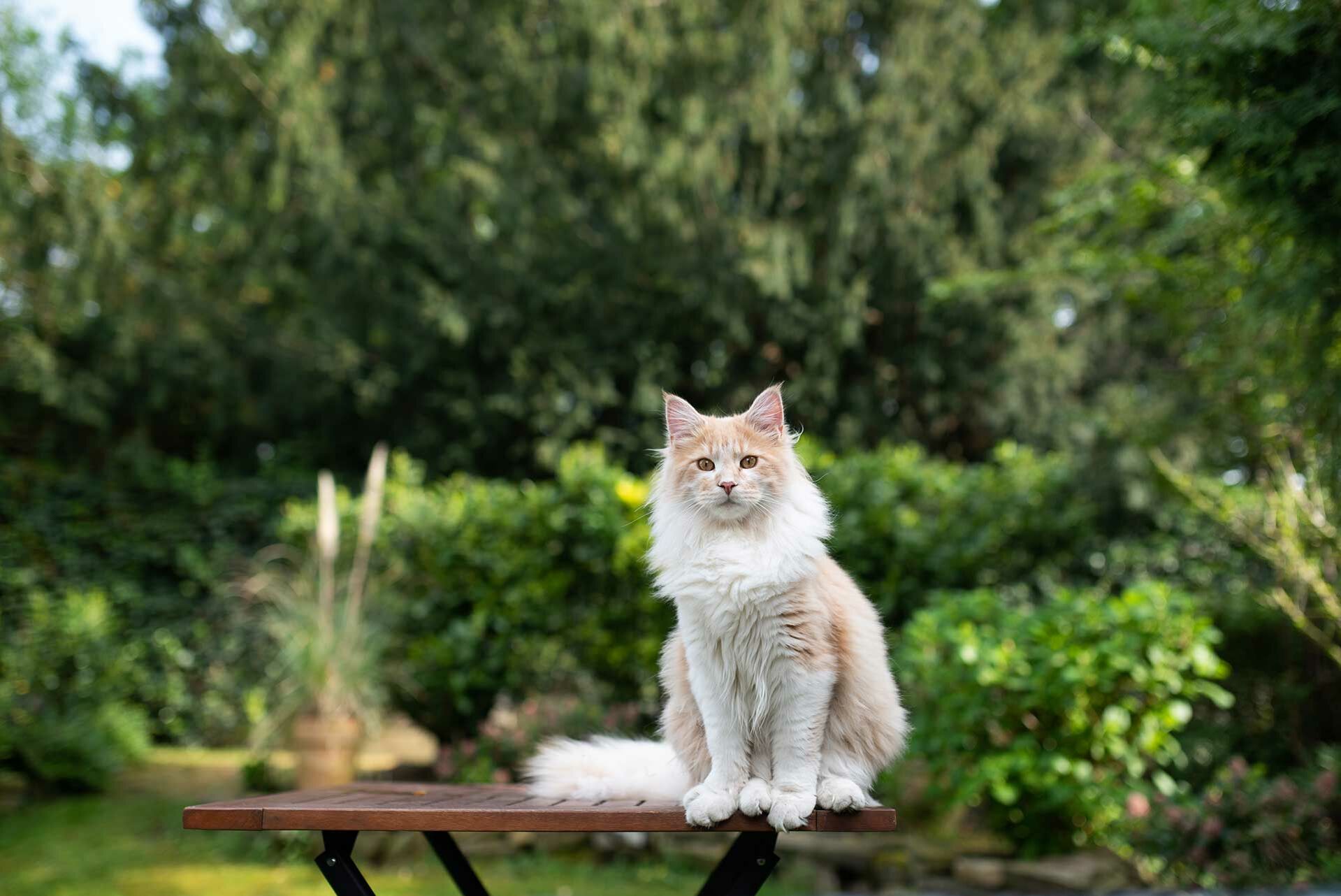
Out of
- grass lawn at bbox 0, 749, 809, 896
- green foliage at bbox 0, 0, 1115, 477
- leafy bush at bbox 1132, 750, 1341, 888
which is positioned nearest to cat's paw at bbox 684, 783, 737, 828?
grass lawn at bbox 0, 749, 809, 896

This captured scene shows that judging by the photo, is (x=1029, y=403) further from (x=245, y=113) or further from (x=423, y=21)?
(x=245, y=113)

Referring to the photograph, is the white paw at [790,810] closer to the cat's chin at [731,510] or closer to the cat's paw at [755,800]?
the cat's paw at [755,800]

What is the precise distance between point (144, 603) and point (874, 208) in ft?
24.6

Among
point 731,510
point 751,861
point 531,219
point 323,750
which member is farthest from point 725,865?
point 531,219

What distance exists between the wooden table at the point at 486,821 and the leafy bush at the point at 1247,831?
10.4 feet

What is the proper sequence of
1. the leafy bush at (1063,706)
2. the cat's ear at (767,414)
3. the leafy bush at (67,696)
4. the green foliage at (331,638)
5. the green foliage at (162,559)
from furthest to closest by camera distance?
the green foliage at (162,559) → the leafy bush at (67,696) → the green foliage at (331,638) → the leafy bush at (1063,706) → the cat's ear at (767,414)

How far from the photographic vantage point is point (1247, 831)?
4.19 m

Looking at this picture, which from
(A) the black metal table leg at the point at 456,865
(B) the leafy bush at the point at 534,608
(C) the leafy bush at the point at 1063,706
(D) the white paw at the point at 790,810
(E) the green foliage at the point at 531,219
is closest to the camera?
(D) the white paw at the point at 790,810

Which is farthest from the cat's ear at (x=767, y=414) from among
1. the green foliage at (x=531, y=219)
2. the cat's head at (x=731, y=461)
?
the green foliage at (x=531, y=219)

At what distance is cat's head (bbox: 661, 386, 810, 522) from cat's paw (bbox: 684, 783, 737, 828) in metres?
0.53

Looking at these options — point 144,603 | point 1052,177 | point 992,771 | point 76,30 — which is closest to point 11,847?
point 144,603

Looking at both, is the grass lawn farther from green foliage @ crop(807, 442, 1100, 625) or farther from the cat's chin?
the cat's chin

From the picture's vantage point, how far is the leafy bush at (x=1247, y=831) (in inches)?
163

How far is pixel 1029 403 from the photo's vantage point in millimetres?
9391
